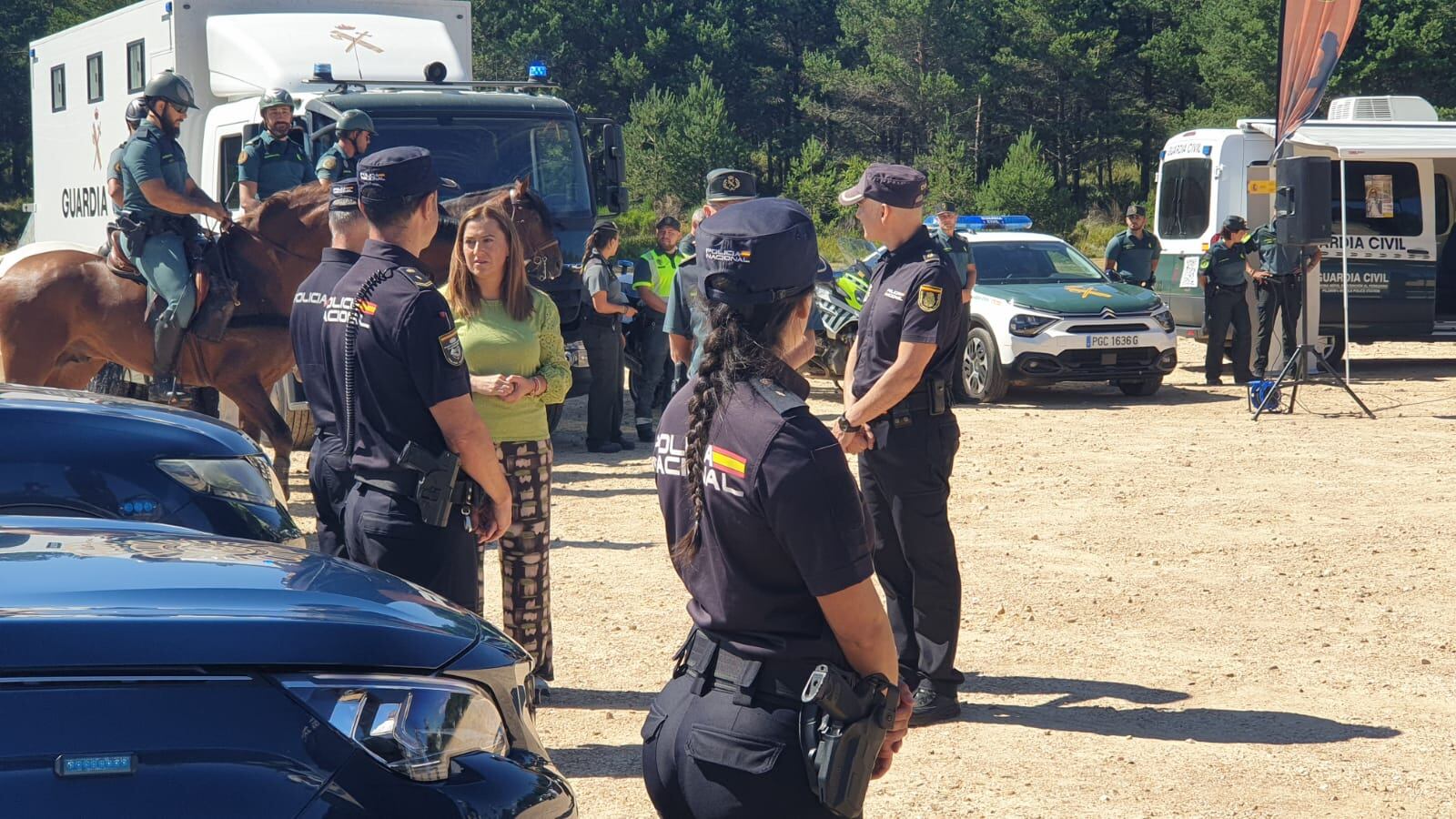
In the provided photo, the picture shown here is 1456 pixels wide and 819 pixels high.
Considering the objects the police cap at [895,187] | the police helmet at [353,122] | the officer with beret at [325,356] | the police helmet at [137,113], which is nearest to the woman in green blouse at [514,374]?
the officer with beret at [325,356]

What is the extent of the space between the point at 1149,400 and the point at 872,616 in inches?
512

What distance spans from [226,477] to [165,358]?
178 inches

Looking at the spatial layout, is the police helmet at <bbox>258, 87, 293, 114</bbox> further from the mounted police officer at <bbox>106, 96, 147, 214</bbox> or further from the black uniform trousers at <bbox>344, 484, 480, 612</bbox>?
the black uniform trousers at <bbox>344, 484, 480, 612</bbox>

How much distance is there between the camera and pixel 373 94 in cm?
1080

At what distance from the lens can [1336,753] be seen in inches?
202

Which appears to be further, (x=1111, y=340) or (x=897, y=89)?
(x=897, y=89)

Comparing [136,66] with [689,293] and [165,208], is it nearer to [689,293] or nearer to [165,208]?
[165,208]

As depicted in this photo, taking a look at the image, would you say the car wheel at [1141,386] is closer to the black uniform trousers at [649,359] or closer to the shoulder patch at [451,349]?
the black uniform trousers at [649,359]

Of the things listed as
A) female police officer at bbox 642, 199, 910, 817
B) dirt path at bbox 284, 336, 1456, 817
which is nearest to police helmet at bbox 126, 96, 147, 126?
dirt path at bbox 284, 336, 1456, 817

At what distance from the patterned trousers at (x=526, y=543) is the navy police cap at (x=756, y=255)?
106 inches

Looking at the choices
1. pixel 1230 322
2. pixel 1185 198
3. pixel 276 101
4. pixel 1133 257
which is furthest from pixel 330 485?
pixel 1185 198

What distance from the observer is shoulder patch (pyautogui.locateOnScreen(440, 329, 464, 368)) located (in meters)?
4.01

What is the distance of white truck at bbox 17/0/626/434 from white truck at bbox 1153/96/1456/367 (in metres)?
8.57

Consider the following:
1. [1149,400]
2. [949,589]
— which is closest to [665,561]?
[949,589]
